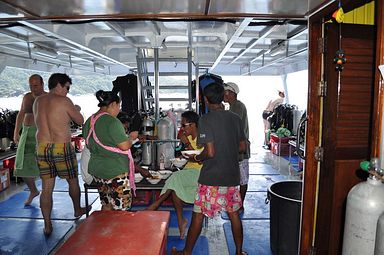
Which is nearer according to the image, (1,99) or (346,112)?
(346,112)

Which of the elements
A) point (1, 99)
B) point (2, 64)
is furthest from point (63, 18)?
point (1, 99)

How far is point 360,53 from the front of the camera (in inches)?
85.4

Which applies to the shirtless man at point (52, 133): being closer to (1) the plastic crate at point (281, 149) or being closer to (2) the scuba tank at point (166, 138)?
(2) the scuba tank at point (166, 138)

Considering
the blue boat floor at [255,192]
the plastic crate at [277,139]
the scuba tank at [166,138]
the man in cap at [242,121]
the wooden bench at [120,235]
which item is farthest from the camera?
the plastic crate at [277,139]

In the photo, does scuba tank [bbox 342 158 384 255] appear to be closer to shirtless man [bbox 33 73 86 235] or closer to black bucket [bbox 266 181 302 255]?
black bucket [bbox 266 181 302 255]

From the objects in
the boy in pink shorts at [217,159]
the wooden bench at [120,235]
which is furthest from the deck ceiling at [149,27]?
the wooden bench at [120,235]

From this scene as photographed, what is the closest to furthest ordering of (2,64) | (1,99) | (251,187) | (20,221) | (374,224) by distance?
(374,224), (20,221), (251,187), (2,64), (1,99)

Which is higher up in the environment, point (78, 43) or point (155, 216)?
point (78, 43)

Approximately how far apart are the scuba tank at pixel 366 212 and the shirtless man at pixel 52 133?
9.47 feet

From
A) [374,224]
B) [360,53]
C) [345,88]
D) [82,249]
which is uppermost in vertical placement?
[360,53]

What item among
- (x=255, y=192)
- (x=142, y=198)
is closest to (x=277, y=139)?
(x=255, y=192)

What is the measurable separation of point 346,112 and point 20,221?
3877 mm

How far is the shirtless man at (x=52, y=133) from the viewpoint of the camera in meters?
3.23

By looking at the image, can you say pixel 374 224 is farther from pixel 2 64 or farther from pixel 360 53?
pixel 2 64
